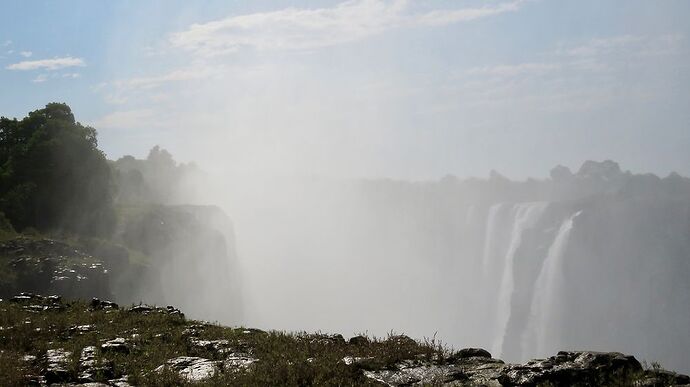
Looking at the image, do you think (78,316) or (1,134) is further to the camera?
(1,134)

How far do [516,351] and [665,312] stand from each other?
3441cm

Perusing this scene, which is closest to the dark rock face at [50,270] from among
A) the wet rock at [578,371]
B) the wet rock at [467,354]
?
the wet rock at [467,354]

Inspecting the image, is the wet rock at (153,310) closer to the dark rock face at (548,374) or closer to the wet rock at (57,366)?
the wet rock at (57,366)

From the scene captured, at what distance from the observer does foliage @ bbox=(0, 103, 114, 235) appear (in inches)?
2053

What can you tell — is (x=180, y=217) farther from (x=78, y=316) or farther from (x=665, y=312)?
(x=665, y=312)

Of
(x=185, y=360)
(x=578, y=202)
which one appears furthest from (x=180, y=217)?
(x=578, y=202)

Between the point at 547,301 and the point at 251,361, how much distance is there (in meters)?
125

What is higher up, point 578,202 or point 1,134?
point 1,134

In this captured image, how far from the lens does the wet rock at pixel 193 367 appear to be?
31.9 ft

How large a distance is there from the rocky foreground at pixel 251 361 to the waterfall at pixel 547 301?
118790mm

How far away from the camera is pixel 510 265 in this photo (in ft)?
477

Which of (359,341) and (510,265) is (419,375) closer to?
(359,341)

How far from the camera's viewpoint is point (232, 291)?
326ft

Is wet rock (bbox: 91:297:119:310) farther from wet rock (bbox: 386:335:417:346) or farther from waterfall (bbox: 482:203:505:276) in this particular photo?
waterfall (bbox: 482:203:505:276)
